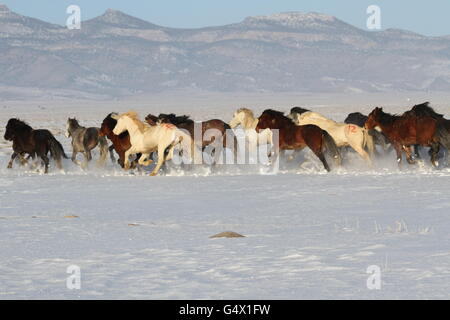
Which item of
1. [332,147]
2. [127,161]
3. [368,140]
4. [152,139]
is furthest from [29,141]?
[368,140]

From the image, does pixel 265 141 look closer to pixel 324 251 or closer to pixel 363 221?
pixel 363 221

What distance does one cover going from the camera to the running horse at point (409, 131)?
1590cm

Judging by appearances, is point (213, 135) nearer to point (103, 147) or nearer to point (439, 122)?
point (103, 147)

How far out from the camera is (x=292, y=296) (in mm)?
5820

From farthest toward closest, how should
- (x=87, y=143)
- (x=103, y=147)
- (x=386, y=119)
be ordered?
(x=87, y=143)
(x=103, y=147)
(x=386, y=119)

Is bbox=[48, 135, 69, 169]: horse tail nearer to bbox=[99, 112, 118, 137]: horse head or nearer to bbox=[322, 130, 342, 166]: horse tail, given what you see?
bbox=[99, 112, 118, 137]: horse head

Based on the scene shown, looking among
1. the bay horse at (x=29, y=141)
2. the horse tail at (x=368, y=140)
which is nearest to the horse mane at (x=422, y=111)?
the horse tail at (x=368, y=140)

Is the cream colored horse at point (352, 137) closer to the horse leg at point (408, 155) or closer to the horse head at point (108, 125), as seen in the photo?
the horse leg at point (408, 155)

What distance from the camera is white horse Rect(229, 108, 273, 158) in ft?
54.6

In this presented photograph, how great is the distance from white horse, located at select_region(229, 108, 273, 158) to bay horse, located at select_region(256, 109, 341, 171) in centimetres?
17

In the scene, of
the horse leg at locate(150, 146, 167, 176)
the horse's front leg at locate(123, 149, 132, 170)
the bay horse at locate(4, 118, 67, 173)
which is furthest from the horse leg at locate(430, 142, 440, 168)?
the bay horse at locate(4, 118, 67, 173)

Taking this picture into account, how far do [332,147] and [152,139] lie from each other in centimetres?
327

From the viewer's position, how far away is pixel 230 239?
8.34m

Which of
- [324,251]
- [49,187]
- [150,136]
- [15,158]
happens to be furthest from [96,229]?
[15,158]
